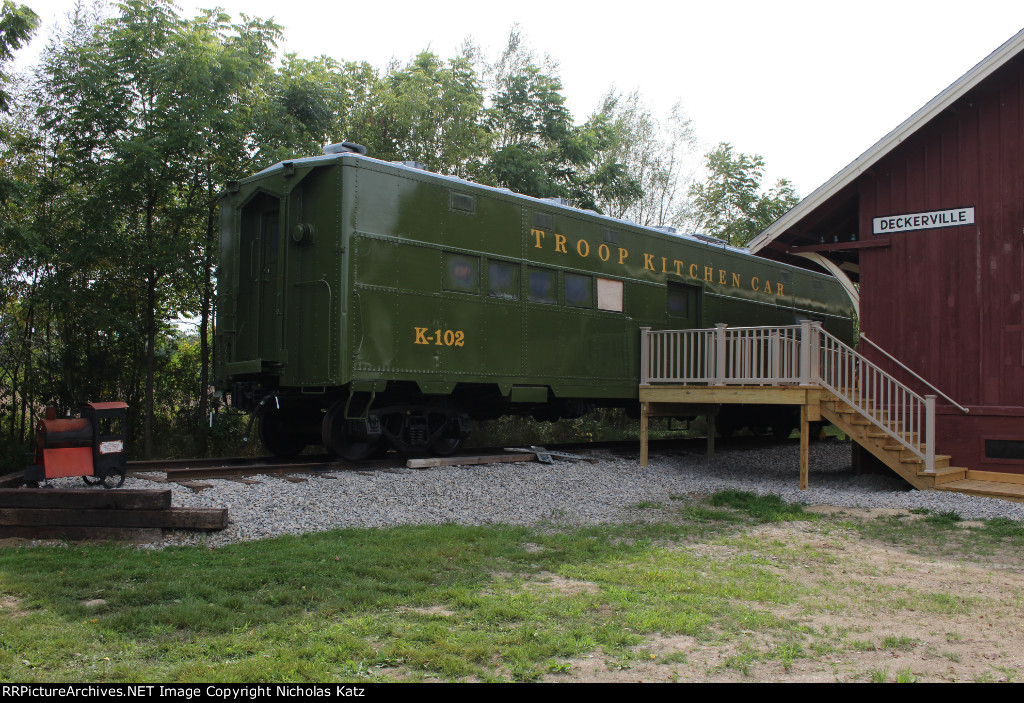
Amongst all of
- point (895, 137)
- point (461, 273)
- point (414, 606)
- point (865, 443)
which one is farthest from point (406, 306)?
point (895, 137)

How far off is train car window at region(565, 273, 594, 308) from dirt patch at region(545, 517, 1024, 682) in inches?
240

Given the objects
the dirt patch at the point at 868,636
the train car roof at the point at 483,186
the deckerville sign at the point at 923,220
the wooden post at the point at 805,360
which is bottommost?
the dirt patch at the point at 868,636

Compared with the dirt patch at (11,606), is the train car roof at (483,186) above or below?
above

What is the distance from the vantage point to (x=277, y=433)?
10.5m

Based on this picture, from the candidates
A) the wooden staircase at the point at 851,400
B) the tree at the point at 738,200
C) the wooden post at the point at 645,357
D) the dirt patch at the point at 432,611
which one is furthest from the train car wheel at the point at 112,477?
the tree at the point at 738,200

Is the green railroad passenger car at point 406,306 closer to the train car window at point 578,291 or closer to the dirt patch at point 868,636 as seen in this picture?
the train car window at point 578,291

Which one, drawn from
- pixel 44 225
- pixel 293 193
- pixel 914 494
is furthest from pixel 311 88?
pixel 914 494

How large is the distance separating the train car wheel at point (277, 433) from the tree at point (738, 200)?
18625 mm

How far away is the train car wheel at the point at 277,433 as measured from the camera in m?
10.4

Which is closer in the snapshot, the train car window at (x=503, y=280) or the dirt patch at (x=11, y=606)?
the dirt patch at (x=11, y=606)

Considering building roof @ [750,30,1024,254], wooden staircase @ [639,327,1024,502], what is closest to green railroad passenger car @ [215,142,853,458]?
wooden staircase @ [639,327,1024,502]

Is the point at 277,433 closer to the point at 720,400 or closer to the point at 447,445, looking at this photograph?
the point at 447,445

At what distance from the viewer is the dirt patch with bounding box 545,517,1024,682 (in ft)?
10.9
